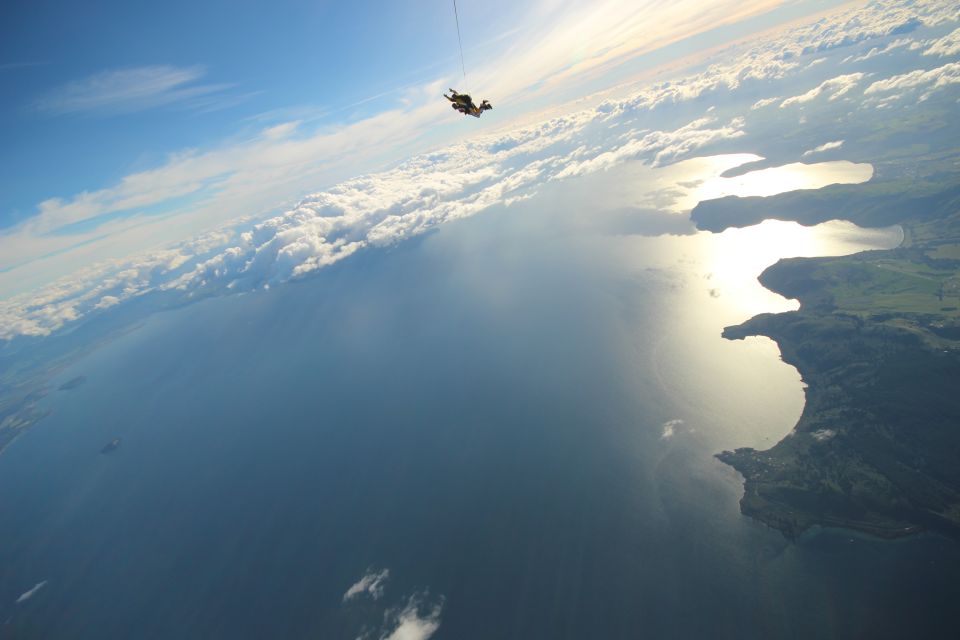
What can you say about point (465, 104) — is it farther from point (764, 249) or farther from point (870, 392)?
point (764, 249)

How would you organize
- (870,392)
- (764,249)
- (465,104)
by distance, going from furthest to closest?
(764,249) → (870,392) → (465,104)

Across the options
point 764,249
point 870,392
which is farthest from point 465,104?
point 764,249

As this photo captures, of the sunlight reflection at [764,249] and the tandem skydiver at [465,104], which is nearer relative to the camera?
the tandem skydiver at [465,104]

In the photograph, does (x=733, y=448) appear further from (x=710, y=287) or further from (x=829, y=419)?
(x=710, y=287)

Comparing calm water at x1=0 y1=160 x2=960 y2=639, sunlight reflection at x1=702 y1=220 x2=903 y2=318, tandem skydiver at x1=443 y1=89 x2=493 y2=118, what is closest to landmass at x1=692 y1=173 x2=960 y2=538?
calm water at x1=0 y1=160 x2=960 y2=639

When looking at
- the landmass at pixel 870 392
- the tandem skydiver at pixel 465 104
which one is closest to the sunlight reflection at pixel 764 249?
the landmass at pixel 870 392

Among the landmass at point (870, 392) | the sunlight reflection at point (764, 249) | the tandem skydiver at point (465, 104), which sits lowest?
the sunlight reflection at point (764, 249)

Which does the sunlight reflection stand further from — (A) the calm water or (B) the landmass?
(B) the landmass

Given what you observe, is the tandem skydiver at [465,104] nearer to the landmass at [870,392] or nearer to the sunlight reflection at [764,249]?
the landmass at [870,392]
